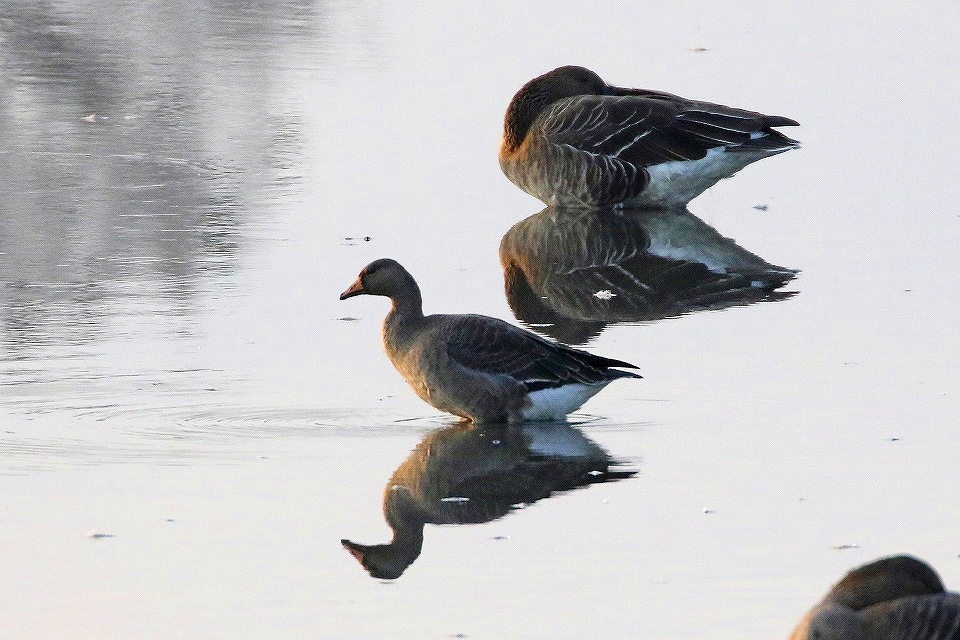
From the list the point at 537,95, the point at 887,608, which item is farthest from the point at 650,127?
the point at 887,608

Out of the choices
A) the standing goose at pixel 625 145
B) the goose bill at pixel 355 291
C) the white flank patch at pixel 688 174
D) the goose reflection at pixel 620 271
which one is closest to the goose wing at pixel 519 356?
the goose bill at pixel 355 291

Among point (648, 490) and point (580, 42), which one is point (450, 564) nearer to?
point (648, 490)

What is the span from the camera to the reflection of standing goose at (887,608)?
511 cm

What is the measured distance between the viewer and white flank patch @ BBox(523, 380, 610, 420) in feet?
30.1

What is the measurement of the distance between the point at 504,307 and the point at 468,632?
17.2 ft

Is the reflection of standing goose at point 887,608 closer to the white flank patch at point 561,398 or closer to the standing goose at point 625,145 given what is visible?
the white flank patch at point 561,398

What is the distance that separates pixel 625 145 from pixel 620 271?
8.30 feet

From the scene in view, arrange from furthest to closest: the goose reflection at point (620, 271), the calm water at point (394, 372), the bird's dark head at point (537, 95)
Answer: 1. the bird's dark head at point (537, 95)
2. the goose reflection at point (620, 271)
3. the calm water at point (394, 372)

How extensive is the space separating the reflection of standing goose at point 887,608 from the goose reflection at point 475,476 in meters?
1.88

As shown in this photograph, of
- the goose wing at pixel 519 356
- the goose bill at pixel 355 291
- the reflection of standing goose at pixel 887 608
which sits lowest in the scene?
the goose wing at pixel 519 356

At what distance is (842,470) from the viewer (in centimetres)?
→ 808

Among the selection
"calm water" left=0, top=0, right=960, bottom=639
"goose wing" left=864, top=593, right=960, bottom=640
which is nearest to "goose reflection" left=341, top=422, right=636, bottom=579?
"calm water" left=0, top=0, right=960, bottom=639

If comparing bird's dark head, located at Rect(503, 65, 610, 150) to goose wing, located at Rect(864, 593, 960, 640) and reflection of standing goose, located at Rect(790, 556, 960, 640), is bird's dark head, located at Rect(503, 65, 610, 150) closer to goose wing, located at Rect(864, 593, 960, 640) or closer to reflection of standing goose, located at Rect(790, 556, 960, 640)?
reflection of standing goose, located at Rect(790, 556, 960, 640)

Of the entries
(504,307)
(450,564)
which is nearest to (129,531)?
(450,564)
